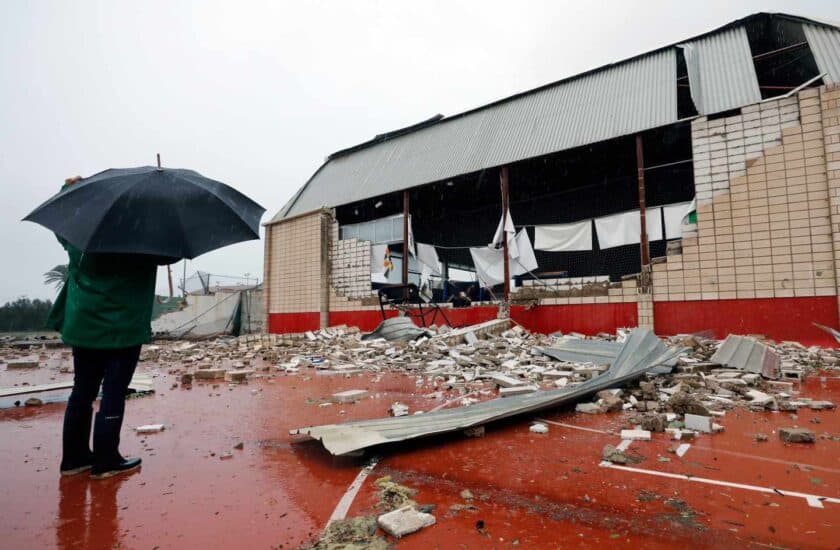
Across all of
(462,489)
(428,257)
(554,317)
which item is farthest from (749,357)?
(428,257)

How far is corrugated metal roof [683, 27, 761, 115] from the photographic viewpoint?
880 centimetres

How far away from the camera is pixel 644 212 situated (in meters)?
9.67

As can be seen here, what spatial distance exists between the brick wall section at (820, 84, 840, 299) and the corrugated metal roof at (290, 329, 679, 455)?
201 inches

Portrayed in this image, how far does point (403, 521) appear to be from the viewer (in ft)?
6.48

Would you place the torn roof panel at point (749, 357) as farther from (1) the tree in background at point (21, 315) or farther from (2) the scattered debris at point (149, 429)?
(1) the tree in background at point (21, 315)

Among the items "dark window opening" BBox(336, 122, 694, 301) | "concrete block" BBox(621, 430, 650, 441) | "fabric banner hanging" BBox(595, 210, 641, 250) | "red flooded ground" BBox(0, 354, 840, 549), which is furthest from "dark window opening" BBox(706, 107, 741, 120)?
"concrete block" BBox(621, 430, 650, 441)

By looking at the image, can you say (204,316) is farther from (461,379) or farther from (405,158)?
(461,379)

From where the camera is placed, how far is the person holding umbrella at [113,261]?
97.8 inches

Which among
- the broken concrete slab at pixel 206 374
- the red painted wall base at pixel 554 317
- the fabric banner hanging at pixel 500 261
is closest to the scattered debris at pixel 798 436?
the red painted wall base at pixel 554 317

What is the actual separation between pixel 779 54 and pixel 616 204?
5012 millimetres

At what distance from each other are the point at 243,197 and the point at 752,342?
6203mm

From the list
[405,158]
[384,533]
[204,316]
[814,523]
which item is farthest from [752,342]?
[204,316]

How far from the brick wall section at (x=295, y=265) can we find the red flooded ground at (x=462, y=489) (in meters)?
11.6

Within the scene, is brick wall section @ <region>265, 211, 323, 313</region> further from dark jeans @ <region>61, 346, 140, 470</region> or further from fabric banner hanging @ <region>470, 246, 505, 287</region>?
dark jeans @ <region>61, 346, 140, 470</region>
